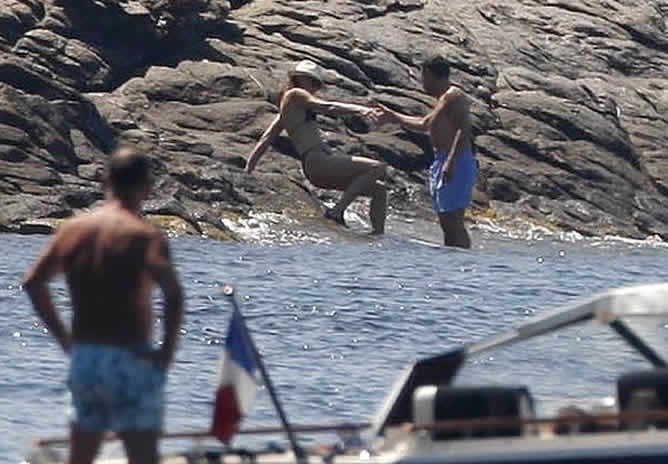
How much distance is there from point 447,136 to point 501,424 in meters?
13.7

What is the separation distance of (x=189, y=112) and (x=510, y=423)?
69.5 feet

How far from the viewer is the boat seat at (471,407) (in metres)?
8.95

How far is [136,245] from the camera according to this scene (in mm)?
8750

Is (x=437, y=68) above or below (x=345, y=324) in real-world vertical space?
above

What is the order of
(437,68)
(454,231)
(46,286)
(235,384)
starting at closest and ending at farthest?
(46,286) → (235,384) → (437,68) → (454,231)

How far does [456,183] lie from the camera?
74.5 feet

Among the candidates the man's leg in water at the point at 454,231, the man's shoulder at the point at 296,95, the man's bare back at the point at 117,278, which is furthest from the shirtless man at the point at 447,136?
the man's bare back at the point at 117,278

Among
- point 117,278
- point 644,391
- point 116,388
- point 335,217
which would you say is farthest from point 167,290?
point 335,217

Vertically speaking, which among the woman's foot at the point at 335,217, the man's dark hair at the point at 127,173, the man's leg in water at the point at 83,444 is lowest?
the woman's foot at the point at 335,217

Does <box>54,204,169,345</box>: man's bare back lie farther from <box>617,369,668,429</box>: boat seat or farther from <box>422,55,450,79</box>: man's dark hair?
<box>422,55,450,79</box>: man's dark hair

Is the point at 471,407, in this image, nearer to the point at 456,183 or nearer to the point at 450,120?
the point at 450,120

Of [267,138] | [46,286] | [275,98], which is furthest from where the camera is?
[275,98]

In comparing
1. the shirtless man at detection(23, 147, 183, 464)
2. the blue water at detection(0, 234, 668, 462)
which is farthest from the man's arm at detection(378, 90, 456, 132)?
the shirtless man at detection(23, 147, 183, 464)

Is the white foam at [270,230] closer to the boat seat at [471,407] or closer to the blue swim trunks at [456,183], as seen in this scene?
the blue swim trunks at [456,183]
